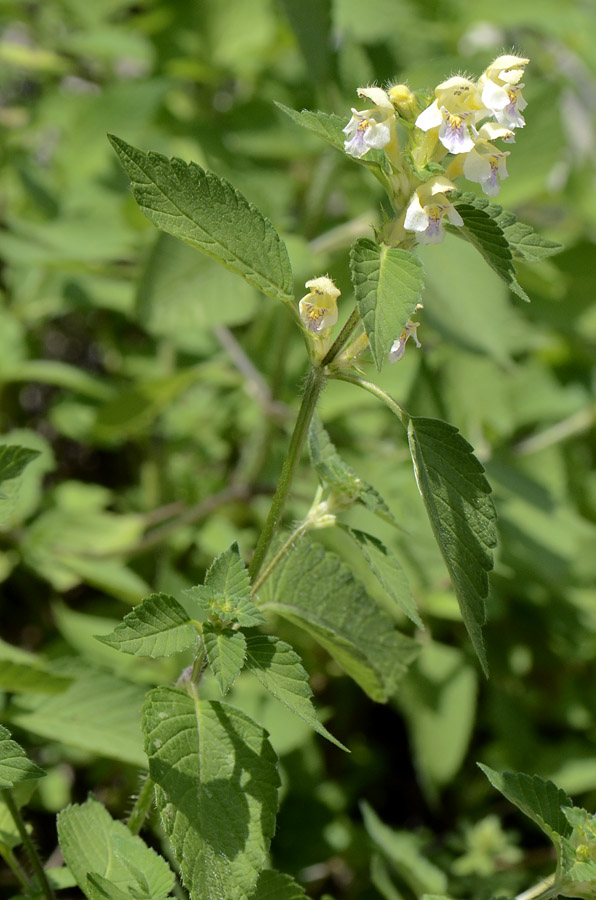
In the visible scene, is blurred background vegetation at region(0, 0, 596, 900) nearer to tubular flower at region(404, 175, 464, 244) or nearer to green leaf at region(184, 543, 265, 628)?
green leaf at region(184, 543, 265, 628)

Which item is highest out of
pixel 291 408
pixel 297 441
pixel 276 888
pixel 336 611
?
pixel 297 441

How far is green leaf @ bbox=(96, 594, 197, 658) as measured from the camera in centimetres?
76

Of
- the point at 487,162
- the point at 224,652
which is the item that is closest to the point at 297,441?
the point at 224,652

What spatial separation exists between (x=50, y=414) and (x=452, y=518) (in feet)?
5.35

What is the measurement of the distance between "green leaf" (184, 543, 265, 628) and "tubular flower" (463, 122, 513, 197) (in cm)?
40

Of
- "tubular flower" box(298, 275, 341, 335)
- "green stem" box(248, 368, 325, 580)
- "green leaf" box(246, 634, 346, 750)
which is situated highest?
"tubular flower" box(298, 275, 341, 335)

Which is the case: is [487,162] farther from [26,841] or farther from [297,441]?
[26,841]

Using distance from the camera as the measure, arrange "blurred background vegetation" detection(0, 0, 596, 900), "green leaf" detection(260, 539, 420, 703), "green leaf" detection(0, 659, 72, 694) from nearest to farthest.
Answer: "green leaf" detection(260, 539, 420, 703) < "green leaf" detection(0, 659, 72, 694) < "blurred background vegetation" detection(0, 0, 596, 900)

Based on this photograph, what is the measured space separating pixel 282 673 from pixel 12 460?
39 centimetres

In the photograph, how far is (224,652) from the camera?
2.50ft

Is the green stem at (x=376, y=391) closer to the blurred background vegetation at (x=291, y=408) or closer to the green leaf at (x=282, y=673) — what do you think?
the green leaf at (x=282, y=673)

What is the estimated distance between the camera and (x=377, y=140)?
0.79 metres

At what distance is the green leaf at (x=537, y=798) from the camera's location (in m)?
0.82

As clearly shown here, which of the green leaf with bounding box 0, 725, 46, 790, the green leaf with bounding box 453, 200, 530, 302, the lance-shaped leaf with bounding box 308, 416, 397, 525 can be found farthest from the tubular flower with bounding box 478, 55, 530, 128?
the green leaf with bounding box 0, 725, 46, 790
